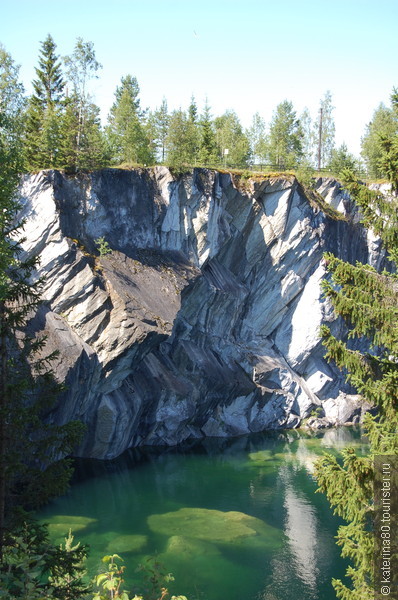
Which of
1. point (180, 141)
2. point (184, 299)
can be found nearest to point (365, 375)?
point (184, 299)

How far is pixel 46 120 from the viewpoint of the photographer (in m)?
34.4

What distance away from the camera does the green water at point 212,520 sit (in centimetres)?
2113

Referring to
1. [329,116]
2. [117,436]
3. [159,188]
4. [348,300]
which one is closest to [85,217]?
[159,188]

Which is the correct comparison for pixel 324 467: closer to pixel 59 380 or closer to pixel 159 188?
pixel 59 380

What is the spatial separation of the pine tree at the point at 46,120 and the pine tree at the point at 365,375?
90.1ft

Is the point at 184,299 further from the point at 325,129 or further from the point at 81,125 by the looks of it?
the point at 325,129

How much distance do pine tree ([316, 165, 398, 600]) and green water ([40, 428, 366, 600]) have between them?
6.88m

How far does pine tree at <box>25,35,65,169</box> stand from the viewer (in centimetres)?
3438

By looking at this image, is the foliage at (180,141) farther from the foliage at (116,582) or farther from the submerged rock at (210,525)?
the foliage at (116,582)

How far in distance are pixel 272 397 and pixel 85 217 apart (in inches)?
890

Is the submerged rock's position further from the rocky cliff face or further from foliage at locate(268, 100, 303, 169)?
foliage at locate(268, 100, 303, 169)

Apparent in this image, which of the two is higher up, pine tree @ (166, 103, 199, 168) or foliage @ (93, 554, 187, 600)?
pine tree @ (166, 103, 199, 168)

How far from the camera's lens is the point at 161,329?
112 feet

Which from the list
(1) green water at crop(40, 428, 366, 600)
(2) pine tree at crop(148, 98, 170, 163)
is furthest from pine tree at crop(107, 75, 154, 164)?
(1) green water at crop(40, 428, 366, 600)
